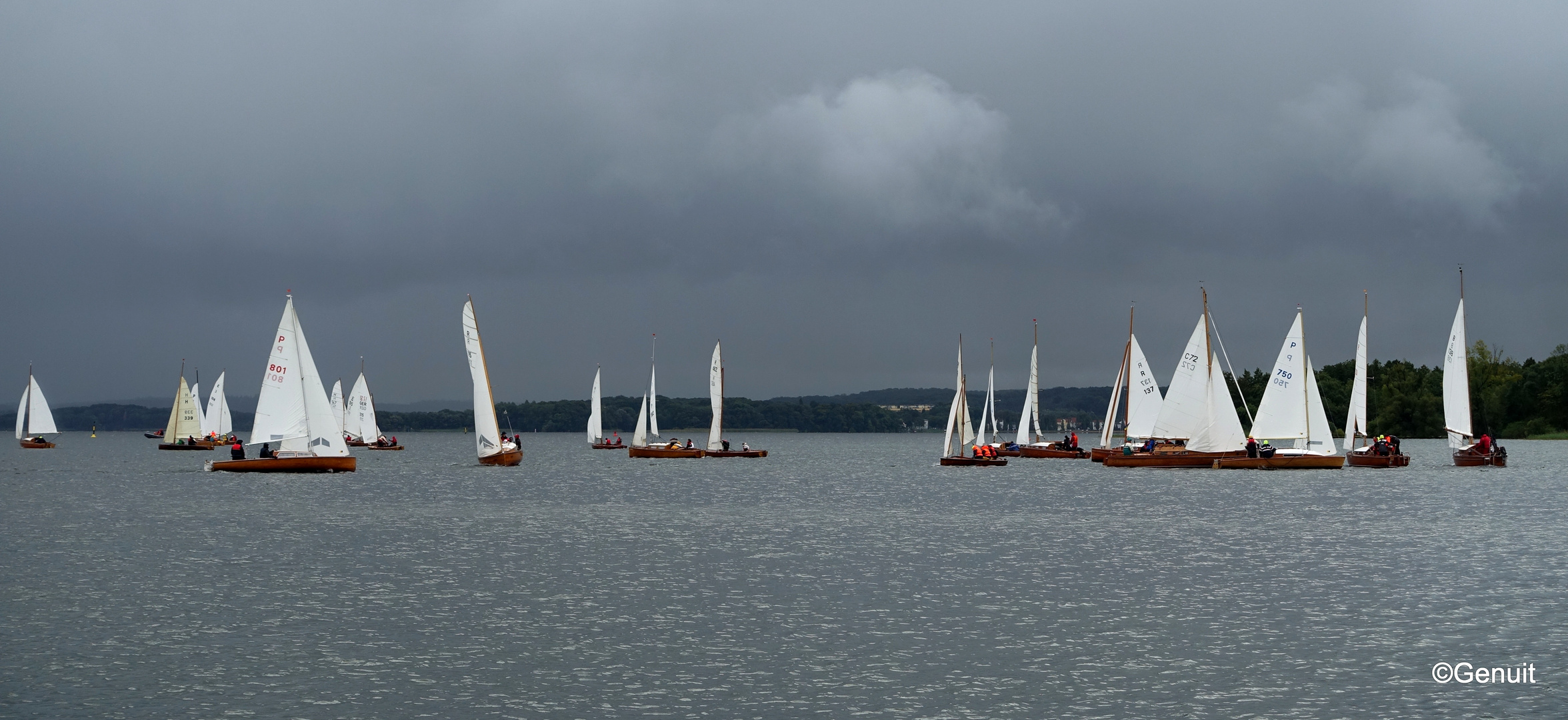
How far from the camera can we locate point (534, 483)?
78.6 meters

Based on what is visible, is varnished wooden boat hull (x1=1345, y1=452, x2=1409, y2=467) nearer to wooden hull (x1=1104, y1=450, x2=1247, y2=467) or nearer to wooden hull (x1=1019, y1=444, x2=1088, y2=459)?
wooden hull (x1=1104, y1=450, x2=1247, y2=467)

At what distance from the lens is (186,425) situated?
435 feet

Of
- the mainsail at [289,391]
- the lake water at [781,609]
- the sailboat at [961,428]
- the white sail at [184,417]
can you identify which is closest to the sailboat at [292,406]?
the mainsail at [289,391]

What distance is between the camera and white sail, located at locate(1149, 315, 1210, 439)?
78938mm

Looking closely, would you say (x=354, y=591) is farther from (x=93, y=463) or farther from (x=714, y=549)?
(x=93, y=463)

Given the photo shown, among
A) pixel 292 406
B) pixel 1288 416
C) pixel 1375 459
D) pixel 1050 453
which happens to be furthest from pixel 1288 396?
pixel 292 406

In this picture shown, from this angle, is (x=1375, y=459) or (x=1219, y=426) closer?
(x=1219, y=426)

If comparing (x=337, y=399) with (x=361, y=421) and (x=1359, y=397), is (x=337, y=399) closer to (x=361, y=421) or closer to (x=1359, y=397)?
(x=361, y=421)

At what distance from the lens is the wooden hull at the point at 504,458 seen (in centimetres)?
8856

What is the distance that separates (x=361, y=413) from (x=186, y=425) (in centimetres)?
2227

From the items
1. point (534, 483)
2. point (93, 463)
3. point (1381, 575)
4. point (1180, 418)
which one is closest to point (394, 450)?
point (93, 463)

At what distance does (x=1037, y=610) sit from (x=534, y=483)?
186 ft

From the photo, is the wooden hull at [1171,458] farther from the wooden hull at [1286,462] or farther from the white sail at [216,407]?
the white sail at [216,407]

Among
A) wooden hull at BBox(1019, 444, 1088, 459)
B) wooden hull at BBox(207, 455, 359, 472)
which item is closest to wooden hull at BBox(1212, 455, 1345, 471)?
wooden hull at BBox(1019, 444, 1088, 459)
